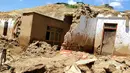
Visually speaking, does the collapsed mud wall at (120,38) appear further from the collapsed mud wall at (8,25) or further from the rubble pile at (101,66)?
the collapsed mud wall at (8,25)

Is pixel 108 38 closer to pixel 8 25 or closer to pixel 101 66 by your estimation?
pixel 101 66

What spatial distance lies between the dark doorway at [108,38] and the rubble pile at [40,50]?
Result: 2935mm

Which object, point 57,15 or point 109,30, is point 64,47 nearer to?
point 109,30

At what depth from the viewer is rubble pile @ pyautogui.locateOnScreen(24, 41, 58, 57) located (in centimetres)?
1420

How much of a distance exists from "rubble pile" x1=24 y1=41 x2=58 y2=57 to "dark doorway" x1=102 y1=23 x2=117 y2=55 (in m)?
2.93

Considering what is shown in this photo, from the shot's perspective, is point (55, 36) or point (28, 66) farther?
point (55, 36)

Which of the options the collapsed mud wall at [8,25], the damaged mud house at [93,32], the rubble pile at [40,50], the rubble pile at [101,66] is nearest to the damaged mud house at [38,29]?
the damaged mud house at [93,32]

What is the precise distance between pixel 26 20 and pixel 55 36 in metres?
2.83

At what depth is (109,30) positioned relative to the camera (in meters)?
14.1

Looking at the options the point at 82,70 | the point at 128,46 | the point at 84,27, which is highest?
the point at 84,27

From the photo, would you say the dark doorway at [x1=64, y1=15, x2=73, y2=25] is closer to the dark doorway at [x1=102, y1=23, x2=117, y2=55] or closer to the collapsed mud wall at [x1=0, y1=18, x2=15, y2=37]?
the dark doorway at [x1=102, y1=23, x2=117, y2=55]

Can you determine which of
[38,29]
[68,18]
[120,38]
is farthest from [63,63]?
[68,18]

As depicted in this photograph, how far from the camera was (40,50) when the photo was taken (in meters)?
14.4

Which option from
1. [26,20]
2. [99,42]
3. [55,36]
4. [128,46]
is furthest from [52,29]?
[128,46]
